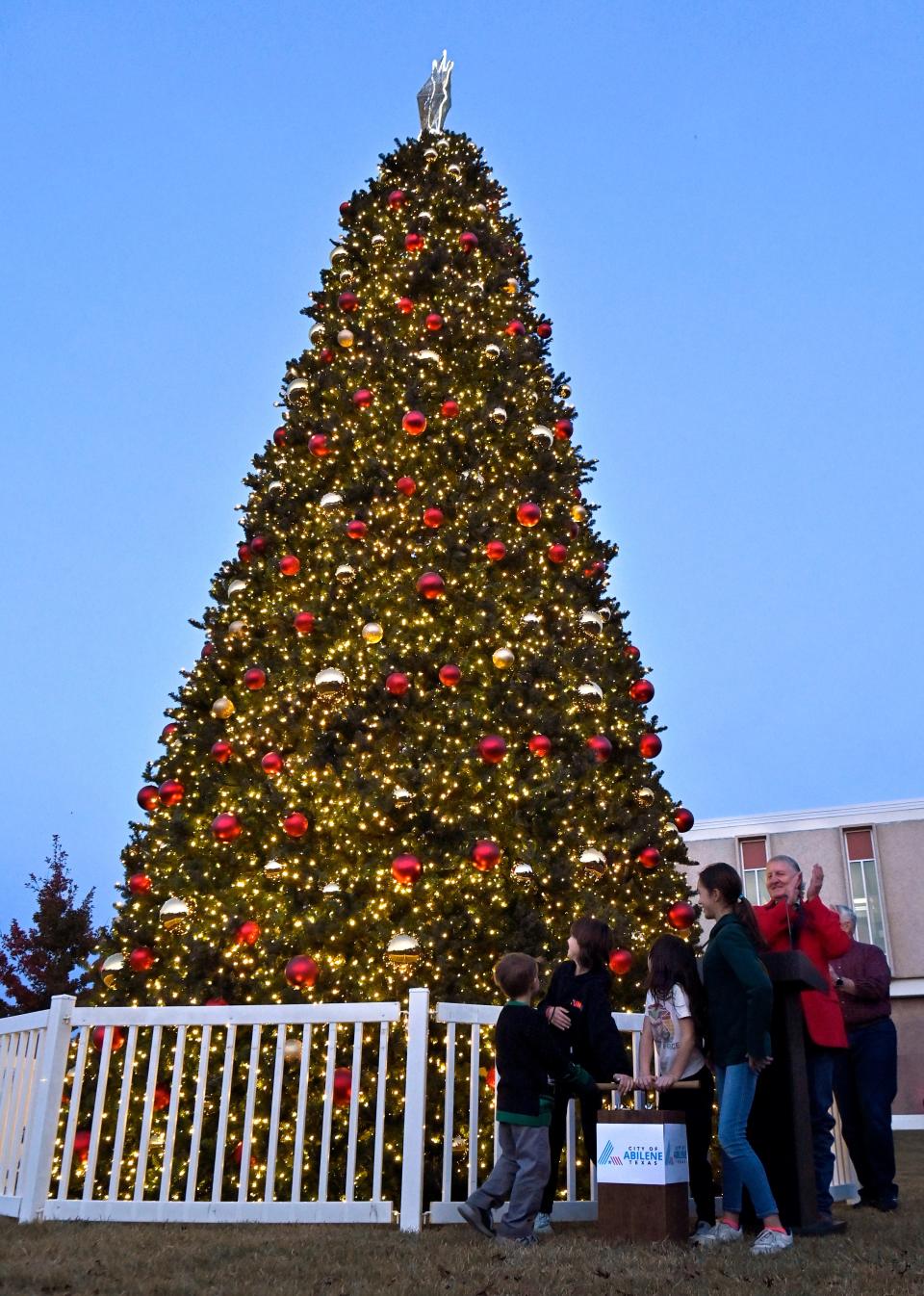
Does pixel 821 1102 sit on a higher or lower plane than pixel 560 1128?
higher

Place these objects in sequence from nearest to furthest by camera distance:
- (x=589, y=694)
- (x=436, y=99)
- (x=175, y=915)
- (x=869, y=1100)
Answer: (x=869, y=1100) < (x=175, y=915) < (x=589, y=694) < (x=436, y=99)

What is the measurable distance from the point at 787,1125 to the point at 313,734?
411cm

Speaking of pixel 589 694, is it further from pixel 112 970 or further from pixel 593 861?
pixel 112 970

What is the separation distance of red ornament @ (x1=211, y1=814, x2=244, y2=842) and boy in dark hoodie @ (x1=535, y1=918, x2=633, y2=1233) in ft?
8.96

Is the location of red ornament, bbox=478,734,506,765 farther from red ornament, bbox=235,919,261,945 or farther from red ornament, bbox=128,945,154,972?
red ornament, bbox=128,945,154,972

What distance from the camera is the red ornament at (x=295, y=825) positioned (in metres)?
6.47

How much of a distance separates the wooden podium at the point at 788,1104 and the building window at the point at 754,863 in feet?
79.4

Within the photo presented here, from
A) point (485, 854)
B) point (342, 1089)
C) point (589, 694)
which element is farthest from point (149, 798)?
point (589, 694)

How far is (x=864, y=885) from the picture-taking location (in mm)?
25859

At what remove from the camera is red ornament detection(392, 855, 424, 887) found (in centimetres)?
597

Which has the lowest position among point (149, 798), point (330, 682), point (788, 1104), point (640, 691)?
point (788, 1104)

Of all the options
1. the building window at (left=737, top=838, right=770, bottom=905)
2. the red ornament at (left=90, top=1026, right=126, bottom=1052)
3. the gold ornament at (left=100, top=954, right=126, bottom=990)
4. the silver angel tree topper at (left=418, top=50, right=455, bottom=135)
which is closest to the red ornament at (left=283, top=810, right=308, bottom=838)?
the gold ornament at (left=100, top=954, right=126, bottom=990)

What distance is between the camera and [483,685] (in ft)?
23.4

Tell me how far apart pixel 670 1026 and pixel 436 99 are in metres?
11.3
